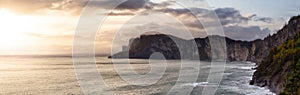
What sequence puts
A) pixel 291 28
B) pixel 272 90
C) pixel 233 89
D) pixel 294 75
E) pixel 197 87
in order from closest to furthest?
pixel 294 75
pixel 272 90
pixel 233 89
pixel 197 87
pixel 291 28

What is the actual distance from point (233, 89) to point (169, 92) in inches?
604

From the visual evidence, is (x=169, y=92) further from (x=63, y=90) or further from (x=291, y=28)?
(x=291, y=28)

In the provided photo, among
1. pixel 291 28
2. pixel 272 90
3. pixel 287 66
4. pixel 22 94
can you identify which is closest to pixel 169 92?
pixel 272 90

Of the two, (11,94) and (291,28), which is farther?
(291,28)

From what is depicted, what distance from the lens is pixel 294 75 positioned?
2361 inches

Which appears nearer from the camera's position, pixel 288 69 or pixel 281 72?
pixel 288 69

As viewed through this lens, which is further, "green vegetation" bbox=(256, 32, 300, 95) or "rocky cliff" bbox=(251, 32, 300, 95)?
"rocky cliff" bbox=(251, 32, 300, 95)

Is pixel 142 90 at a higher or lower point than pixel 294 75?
lower

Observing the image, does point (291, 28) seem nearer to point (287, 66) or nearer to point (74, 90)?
point (287, 66)

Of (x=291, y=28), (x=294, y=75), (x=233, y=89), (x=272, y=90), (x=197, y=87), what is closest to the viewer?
(x=294, y=75)

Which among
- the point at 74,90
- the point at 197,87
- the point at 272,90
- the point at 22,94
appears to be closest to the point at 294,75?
the point at 272,90

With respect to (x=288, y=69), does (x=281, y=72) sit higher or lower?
lower

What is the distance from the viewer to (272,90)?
78.9 meters

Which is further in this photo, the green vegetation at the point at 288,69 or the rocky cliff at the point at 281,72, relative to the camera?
the rocky cliff at the point at 281,72
